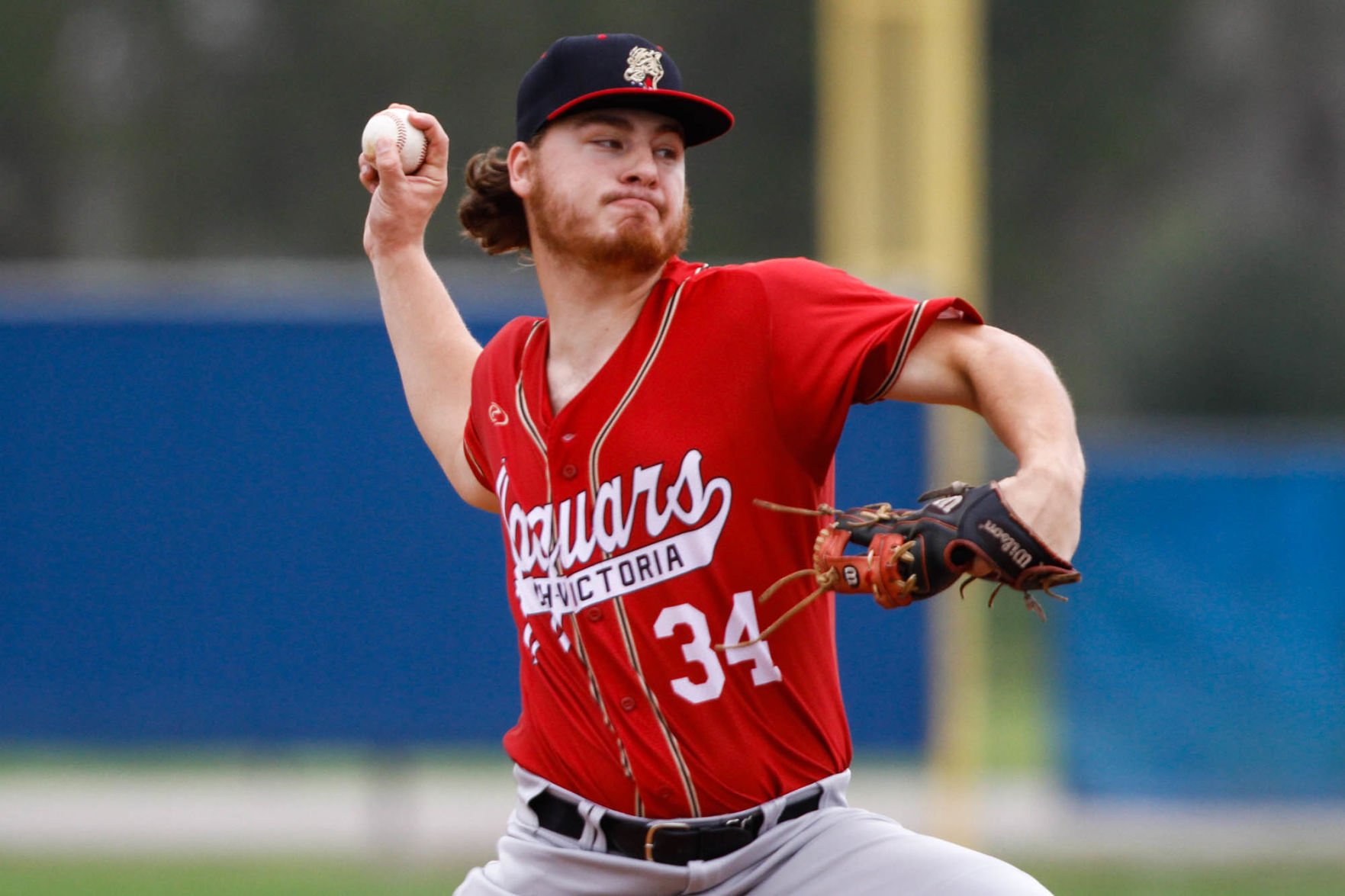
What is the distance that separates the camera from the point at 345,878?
7172 mm

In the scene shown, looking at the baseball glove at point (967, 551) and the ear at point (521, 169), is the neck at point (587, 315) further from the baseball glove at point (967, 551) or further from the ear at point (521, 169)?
the baseball glove at point (967, 551)

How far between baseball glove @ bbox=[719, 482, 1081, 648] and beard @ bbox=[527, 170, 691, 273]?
2.26 ft

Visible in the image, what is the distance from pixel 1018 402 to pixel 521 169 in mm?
1175

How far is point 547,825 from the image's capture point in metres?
3.13

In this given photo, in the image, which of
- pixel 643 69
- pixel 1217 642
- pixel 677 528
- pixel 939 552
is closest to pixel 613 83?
pixel 643 69

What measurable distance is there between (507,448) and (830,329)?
28.0 inches

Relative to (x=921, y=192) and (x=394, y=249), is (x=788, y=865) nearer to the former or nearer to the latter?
(x=394, y=249)

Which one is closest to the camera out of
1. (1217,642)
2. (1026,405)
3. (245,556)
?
(1026,405)

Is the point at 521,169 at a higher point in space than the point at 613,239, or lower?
higher

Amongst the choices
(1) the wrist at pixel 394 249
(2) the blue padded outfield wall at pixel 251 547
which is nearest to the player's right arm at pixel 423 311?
(1) the wrist at pixel 394 249

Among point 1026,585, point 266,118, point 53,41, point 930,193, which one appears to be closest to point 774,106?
point 266,118

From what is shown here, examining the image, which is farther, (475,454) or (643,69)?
(475,454)

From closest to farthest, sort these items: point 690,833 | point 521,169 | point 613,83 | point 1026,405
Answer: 1. point 1026,405
2. point 690,833
3. point 613,83
4. point 521,169

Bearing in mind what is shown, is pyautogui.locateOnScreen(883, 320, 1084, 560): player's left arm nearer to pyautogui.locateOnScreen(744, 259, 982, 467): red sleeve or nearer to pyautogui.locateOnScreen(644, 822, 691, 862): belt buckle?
pyautogui.locateOnScreen(744, 259, 982, 467): red sleeve
